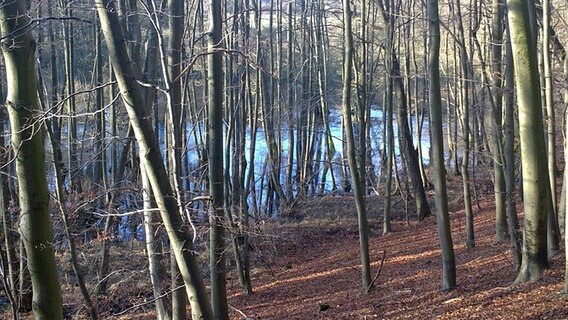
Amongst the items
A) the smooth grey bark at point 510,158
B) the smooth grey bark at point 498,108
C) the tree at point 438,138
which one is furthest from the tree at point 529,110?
the smooth grey bark at point 498,108

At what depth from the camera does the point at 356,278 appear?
1309 cm

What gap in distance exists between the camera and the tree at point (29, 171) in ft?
13.9

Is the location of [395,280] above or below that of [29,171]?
below

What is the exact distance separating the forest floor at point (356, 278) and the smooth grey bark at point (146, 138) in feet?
2.70

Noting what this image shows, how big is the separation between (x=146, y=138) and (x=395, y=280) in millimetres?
7373

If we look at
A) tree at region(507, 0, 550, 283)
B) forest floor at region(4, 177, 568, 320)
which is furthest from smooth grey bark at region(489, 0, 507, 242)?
tree at region(507, 0, 550, 283)

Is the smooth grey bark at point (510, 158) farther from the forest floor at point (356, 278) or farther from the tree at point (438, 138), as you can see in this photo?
the tree at point (438, 138)

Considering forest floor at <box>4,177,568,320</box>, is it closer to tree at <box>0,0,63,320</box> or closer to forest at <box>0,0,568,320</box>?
forest at <box>0,0,568,320</box>

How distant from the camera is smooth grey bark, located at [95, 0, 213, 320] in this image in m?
5.45

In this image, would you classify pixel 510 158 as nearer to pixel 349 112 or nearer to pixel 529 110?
pixel 529 110

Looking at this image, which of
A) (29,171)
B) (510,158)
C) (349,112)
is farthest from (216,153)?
(510,158)

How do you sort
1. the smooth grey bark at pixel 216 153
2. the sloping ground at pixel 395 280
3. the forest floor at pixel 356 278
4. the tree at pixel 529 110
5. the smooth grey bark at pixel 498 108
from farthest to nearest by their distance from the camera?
the smooth grey bark at pixel 498 108, the smooth grey bark at pixel 216 153, the forest floor at pixel 356 278, the sloping ground at pixel 395 280, the tree at pixel 529 110

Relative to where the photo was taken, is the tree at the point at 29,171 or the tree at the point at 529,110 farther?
the tree at the point at 529,110

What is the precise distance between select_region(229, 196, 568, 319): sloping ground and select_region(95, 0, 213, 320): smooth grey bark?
1042 mm
